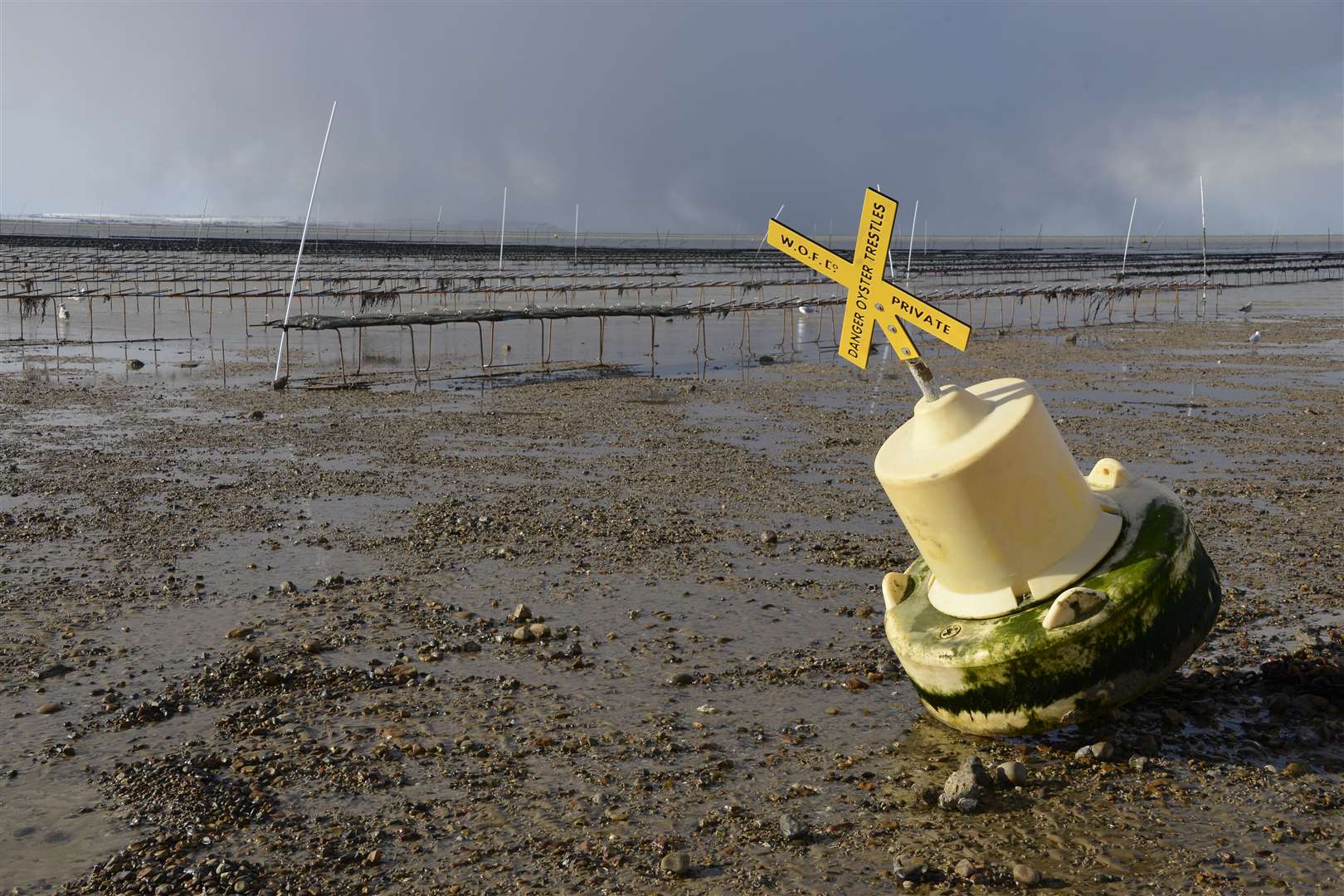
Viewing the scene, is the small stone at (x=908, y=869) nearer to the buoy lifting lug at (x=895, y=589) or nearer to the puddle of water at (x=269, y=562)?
the buoy lifting lug at (x=895, y=589)

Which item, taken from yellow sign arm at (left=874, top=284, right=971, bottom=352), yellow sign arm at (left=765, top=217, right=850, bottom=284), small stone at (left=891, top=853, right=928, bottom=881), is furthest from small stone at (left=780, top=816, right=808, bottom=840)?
yellow sign arm at (left=765, top=217, right=850, bottom=284)

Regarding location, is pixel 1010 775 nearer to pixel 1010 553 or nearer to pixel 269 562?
pixel 1010 553

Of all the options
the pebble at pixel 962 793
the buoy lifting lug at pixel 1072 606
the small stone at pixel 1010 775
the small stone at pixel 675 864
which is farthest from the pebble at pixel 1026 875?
the small stone at pixel 675 864

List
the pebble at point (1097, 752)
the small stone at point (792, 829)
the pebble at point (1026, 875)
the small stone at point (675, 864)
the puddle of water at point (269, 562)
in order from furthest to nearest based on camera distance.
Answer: the puddle of water at point (269, 562)
the pebble at point (1097, 752)
the small stone at point (792, 829)
the small stone at point (675, 864)
the pebble at point (1026, 875)

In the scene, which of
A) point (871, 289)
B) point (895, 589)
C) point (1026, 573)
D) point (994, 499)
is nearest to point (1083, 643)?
point (1026, 573)

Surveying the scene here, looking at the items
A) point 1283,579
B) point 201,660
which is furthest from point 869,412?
point 201,660

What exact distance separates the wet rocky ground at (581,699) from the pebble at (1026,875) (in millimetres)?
11

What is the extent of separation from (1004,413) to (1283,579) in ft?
15.8

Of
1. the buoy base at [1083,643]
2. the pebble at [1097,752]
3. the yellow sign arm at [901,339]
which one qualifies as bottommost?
the pebble at [1097,752]

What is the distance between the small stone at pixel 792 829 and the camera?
5688 mm

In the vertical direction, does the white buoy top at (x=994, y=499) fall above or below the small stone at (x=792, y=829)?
above

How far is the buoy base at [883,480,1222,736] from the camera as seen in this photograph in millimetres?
6129

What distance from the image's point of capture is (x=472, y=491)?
13.6 metres

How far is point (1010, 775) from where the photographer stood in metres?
6.13
